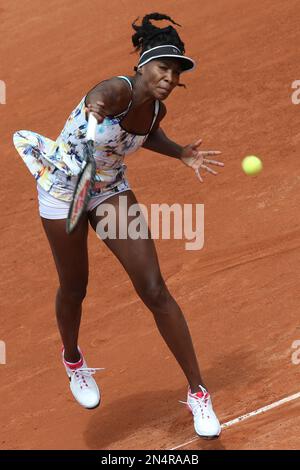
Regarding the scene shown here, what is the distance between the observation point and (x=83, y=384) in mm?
6109

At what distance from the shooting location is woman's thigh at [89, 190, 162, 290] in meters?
5.33

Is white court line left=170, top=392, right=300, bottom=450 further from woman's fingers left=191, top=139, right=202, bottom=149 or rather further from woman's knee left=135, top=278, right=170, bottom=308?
woman's fingers left=191, top=139, right=202, bottom=149

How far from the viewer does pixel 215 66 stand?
34.8 feet

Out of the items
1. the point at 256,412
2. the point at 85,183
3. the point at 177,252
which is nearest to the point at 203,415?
the point at 256,412

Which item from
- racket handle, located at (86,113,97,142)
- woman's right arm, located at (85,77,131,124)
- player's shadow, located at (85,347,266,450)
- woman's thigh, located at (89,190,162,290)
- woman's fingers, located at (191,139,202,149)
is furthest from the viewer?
player's shadow, located at (85,347,266,450)

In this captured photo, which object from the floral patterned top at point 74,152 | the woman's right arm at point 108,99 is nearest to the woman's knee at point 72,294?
the floral patterned top at point 74,152

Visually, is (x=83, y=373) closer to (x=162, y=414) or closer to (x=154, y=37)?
(x=162, y=414)

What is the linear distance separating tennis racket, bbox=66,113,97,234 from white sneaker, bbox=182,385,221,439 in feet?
4.45

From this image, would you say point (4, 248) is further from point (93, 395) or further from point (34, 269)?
point (93, 395)

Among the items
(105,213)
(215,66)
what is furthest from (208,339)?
(215,66)

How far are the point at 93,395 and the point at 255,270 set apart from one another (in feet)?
6.27

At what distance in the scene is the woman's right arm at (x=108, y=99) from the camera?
16.0 feet

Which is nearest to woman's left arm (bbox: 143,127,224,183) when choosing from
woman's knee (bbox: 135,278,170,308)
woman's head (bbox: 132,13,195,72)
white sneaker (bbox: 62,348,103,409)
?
woman's head (bbox: 132,13,195,72)

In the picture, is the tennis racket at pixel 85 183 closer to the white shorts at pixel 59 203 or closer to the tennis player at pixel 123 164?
the tennis player at pixel 123 164
